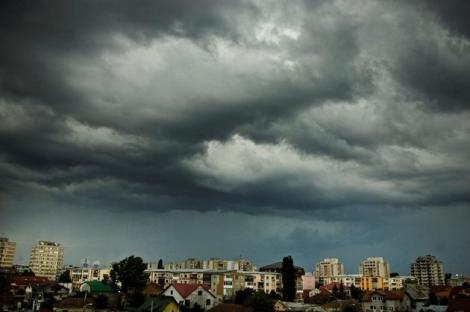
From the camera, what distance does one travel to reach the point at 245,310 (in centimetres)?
8406

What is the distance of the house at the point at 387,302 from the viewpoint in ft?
351

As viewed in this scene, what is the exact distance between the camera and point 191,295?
340 ft

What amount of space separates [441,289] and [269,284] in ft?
190

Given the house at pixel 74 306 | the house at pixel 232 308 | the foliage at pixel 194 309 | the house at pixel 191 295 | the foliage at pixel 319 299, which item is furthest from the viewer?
the foliage at pixel 319 299

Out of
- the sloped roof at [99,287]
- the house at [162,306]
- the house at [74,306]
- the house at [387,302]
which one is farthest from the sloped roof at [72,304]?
the house at [387,302]

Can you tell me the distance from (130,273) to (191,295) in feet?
56.9

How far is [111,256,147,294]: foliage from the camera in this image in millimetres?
110188

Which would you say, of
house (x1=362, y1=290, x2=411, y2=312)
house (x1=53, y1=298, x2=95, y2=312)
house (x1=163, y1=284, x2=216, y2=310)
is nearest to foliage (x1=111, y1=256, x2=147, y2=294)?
house (x1=163, y1=284, x2=216, y2=310)

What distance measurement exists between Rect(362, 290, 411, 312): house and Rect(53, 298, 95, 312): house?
2642 inches

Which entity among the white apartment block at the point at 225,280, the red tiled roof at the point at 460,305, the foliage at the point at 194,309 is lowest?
the foliage at the point at 194,309

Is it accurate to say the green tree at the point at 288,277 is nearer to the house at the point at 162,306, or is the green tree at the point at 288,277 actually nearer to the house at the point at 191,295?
the house at the point at 191,295

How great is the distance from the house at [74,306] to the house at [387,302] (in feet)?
220

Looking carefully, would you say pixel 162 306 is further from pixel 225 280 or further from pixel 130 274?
pixel 225 280

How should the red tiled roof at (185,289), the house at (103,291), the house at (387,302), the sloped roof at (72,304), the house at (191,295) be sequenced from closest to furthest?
the sloped roof at (72,304) < the house at (191,295) < the red tiled roof at (185,289) < the house at (387,302) < the house at (103,291)
